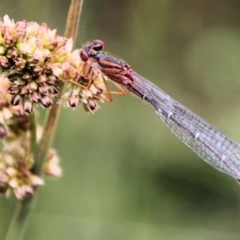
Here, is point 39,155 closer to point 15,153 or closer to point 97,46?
point 15,153

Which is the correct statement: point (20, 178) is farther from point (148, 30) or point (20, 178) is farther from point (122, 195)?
point (148, 30)

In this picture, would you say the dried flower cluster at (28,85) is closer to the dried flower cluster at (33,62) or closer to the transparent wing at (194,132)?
the dried flower cluster at (33,62)

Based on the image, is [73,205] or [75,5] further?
[73,205]

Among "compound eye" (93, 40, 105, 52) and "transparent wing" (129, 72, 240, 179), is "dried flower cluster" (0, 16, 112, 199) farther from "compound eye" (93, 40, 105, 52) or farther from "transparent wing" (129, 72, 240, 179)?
"transparent wing" (129, 72, 240, 179)

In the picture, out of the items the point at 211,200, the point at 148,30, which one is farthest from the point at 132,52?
the point at 211,200

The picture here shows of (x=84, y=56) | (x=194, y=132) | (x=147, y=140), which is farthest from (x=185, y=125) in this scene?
(x=84, y=56)

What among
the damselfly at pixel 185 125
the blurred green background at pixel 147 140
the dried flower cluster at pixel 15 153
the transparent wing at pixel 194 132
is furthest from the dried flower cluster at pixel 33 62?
the blurred green background at pixel 147 140
